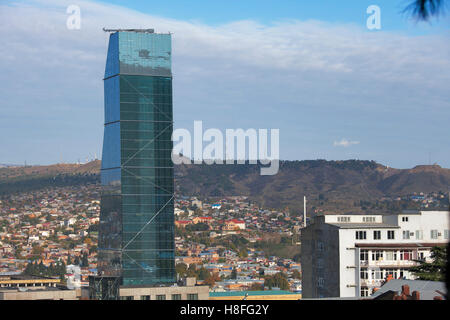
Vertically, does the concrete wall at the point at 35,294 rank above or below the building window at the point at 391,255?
below

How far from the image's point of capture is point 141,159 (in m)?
101

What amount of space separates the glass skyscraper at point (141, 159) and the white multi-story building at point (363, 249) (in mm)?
30562

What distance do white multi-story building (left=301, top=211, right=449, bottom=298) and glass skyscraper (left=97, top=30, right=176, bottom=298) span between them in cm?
3056

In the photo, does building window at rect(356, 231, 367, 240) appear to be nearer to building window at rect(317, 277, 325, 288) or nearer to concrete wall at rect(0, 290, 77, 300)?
building window at rect(317, 277, 325, 288)

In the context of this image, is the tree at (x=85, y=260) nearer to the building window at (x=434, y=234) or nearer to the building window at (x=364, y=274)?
the building window at (x=434, y=234)

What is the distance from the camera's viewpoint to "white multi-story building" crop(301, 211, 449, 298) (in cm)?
6481

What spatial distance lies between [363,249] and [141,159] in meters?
41.6

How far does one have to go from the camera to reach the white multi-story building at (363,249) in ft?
213

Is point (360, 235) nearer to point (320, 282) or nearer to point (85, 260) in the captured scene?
point (320, 282)

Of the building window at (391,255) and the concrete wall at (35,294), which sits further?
the concrete wall at (35,294)

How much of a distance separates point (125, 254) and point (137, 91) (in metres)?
18.9

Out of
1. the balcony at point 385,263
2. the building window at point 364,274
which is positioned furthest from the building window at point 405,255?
the building window at point 364,274

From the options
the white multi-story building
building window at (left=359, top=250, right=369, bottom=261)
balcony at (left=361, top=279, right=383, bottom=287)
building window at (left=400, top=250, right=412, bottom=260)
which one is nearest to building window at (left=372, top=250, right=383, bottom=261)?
→ the white multi-story building
